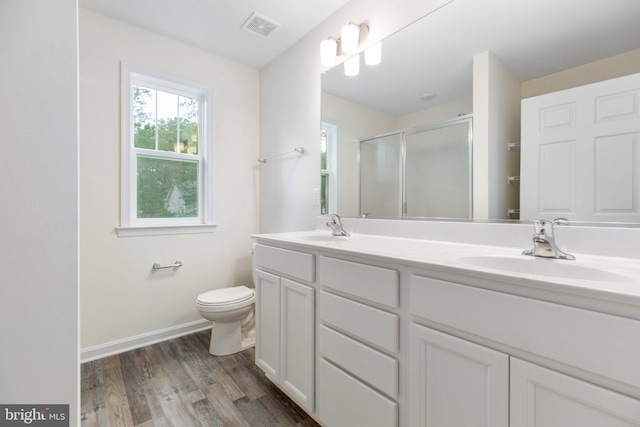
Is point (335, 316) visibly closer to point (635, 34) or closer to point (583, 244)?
point (583, 244)

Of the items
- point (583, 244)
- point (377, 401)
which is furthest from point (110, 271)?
point (583, 244)

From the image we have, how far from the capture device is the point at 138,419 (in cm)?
139

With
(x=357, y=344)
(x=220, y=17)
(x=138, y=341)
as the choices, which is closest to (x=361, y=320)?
(x=357, y=344)

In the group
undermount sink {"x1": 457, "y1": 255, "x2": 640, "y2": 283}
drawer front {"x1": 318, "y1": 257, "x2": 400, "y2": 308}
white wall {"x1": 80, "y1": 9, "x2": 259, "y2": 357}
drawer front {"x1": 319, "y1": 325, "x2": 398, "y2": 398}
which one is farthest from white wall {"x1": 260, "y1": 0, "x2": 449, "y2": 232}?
undermount sink {"x1": 457, "y1": 255, "x2": 640, "y2": 283}

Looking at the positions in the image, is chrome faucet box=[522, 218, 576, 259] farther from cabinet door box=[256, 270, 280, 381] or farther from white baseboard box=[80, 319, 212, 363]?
white baseboard box=[80, 319, 212, 363]

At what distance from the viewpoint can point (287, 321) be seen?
1430 mm

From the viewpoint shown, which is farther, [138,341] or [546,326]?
[138,341]

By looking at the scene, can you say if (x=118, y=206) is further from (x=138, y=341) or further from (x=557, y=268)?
(x=557, y=268)

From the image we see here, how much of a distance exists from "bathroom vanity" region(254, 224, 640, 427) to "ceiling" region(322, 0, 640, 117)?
2.31 ft

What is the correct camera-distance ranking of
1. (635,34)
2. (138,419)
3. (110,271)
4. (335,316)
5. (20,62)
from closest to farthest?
(20,62), (635,34), (335,316), (138,419), (110,271)

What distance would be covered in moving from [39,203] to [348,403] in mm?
1213

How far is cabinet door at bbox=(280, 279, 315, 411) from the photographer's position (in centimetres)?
129

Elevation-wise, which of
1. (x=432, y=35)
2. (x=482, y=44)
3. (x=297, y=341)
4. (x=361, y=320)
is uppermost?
(x=432, y=35)

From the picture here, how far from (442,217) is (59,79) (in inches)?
60.3
